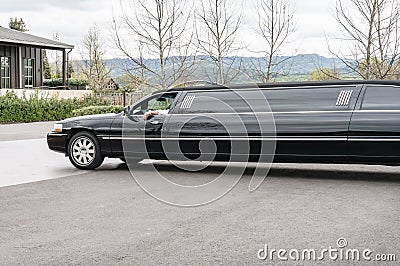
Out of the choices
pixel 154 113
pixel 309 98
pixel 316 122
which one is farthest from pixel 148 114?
pixel 316 122

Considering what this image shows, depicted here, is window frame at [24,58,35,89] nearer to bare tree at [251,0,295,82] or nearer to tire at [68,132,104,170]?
bare tree at [251,0,295,82]

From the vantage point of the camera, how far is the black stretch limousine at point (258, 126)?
28.3 ft

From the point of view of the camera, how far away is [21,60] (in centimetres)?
2950

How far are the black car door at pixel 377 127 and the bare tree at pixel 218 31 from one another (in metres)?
12.0

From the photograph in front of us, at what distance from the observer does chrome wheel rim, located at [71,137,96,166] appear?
10.2 meters

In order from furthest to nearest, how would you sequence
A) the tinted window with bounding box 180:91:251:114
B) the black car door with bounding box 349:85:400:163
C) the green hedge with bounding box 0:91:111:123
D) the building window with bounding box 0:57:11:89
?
1. the building window with bounding box 0:57:11:89
2. the green hedge with bounding box 0:91:111:123
3. the tinted window with bounding box 180:91:251:114
4. the black car door with bounding box 349:85:400:163

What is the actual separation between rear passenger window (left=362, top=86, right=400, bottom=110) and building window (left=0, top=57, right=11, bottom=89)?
23.2m

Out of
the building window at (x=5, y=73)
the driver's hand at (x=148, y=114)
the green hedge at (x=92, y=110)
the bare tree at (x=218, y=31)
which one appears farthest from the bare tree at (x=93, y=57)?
the driver's hand at (x=148, y=114)

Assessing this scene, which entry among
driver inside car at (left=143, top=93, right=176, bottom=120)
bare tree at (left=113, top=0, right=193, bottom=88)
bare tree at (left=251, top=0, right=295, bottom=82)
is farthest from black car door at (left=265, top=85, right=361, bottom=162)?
bare tree at (left=113, top=0, right=193, bottom=88)

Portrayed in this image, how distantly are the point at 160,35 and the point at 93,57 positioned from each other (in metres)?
19.8

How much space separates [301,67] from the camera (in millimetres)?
19719

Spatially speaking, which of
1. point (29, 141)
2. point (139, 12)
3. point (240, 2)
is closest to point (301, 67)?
point (240, 2)

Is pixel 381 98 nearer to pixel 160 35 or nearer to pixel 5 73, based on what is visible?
pixel 160 35

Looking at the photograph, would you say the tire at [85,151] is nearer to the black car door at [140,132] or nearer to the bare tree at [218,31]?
the black car door at [140,132]
